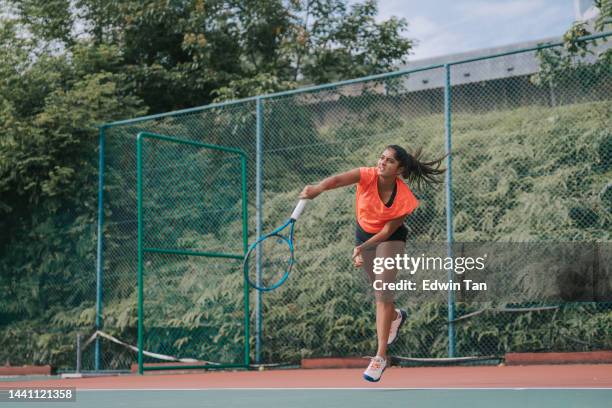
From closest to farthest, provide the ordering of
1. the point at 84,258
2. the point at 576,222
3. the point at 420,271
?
the point at 576,222
the point at 420,271
the point at 84,258

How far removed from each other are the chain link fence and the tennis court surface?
807mm

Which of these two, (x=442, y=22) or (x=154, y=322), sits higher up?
(x=442, y=22)

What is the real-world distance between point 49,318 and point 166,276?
1689 millimetres

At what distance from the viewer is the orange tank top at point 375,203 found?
5.72m

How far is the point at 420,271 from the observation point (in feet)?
27.9

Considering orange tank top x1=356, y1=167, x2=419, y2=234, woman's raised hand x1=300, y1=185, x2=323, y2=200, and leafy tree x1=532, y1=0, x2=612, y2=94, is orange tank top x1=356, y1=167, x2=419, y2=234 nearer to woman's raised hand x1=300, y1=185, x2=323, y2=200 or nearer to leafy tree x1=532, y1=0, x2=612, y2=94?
woman's raised hand x1=300, y1=185, x2=323, y2=200

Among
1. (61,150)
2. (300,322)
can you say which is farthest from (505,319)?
(61,150)

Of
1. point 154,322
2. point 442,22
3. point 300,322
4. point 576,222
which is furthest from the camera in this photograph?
point 442,22

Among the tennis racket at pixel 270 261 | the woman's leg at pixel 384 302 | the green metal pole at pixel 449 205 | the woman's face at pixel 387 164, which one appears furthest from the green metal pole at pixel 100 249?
the woman's face at pixel 387 164

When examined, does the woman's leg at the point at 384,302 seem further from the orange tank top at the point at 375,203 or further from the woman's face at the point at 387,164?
the woman's face at the point at 387,164

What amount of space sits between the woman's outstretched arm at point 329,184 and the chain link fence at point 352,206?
302cm

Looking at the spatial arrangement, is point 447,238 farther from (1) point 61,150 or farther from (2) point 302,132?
(1) point 61,150

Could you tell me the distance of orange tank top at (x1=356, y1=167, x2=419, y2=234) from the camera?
572 cm

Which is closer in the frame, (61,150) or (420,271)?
(420,271)
